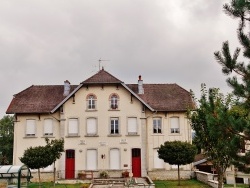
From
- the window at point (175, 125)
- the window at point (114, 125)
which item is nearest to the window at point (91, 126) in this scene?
the window at point (114, 125)

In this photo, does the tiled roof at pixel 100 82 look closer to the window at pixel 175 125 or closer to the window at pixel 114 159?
the window at pixel 175 125

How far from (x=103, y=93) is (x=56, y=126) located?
5236 mm

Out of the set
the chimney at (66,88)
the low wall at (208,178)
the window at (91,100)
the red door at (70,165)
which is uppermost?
the chimney at (66,88)

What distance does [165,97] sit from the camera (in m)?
35.7

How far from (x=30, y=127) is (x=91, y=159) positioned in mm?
6284

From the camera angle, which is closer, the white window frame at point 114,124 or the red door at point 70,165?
the red door at point 70,165

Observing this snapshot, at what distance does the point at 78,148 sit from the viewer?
110ft

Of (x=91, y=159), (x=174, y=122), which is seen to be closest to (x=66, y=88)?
A: (x=91, y=159)

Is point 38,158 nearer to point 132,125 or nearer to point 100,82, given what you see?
point 100,82

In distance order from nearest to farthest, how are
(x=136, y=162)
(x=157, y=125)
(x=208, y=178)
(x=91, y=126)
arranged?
(x=208, y=178) < (x=136, y=162) < (x=91, y=126) < (x=157, y=125)

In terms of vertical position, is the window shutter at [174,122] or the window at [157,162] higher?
the window shutter at [174,122]

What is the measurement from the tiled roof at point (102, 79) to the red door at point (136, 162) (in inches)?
258

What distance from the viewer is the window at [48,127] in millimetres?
34062

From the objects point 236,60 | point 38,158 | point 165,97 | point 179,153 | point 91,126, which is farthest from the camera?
point 165,97
